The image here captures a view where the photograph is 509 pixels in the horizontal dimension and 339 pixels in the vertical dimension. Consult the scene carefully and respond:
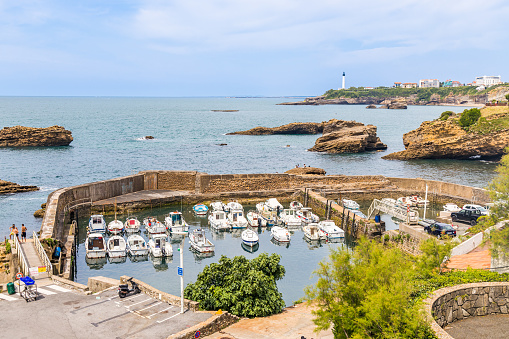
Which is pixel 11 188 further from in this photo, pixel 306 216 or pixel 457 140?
pixel 457 140

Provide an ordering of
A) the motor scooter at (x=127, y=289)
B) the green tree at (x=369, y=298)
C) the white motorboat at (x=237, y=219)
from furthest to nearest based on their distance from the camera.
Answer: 1. the white motorboat at (x=237, y=219)
2. the motor scooter at (x=127, y=289)
3. the green tree at (x=369, y=298)

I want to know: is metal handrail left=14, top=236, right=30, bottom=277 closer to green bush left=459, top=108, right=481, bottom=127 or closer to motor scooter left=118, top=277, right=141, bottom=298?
motor scooter left=118, top=277, right=141, bottom=298

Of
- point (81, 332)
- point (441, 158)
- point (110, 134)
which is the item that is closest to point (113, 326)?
point (81, 332)

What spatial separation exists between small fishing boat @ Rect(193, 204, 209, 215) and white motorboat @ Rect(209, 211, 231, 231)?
2.90 meters

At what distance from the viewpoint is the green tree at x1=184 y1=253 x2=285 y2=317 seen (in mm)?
18969

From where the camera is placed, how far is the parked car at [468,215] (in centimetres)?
3512

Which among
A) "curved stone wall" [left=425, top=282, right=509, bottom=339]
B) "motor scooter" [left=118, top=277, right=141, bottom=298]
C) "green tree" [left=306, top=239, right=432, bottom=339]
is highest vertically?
"green tree" [left=306, top=239, right=432, bottom=339]

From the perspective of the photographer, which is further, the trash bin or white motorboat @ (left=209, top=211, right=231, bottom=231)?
white motorboat @ (left=209, top=211, right=231, bottom=231)

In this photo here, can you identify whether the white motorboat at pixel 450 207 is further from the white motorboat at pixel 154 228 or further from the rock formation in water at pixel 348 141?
the rock formation in water at pixel 348 141

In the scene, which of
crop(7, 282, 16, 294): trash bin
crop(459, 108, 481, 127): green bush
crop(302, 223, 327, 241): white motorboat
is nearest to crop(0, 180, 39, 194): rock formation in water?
crop(302, 223, 327, 241): white motorboat

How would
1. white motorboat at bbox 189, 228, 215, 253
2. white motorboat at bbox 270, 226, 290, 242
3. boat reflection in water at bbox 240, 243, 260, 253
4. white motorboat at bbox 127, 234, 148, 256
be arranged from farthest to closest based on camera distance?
white motorboat at bbox 270, 226, 290, 242
boat reflection in water at bbox 240, 243, 260, 253
white motorboat at bbox 189, 228, 215, 253
white motorboat at bbox 127, 234, 148, 256

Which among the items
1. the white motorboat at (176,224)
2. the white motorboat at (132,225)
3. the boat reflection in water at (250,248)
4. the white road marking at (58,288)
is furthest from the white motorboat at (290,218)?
the white road marking at (58,288)

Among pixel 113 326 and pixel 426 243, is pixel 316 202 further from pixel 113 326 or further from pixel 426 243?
pixel 113 326

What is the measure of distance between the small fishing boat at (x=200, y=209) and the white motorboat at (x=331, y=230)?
11712 mm
